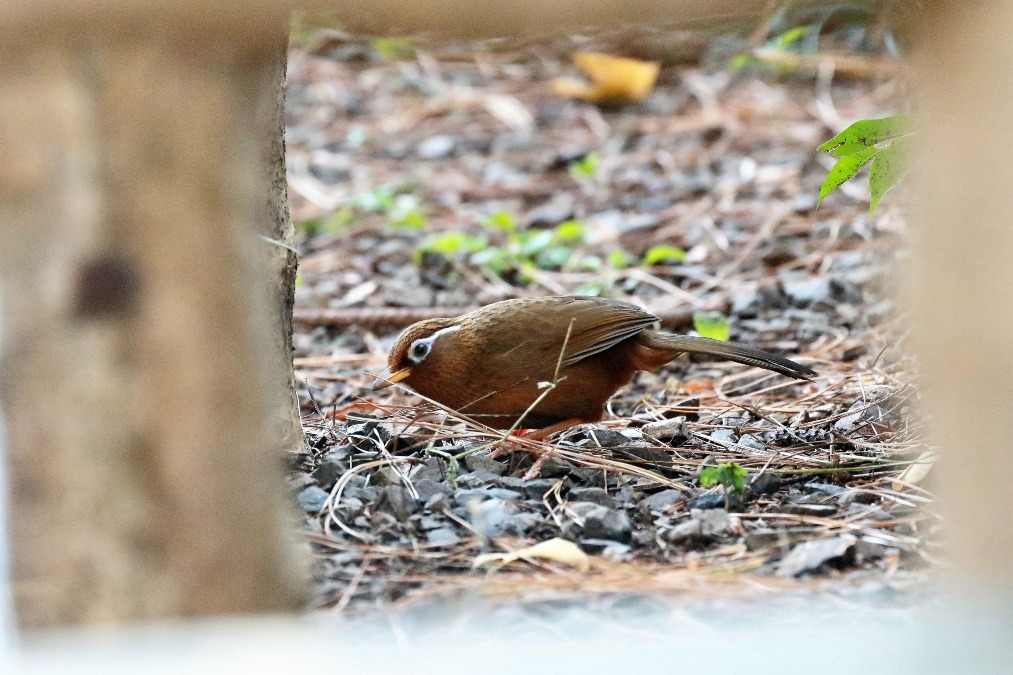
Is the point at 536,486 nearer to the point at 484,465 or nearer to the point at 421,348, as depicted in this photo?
the point at 484,465

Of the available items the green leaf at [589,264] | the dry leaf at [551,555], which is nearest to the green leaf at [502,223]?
the green leaf at [589,264]

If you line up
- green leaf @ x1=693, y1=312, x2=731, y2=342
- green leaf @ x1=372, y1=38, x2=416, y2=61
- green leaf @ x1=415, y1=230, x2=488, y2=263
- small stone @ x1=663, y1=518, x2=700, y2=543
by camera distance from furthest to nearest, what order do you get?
1. green leaf @ x1=372, y1=38, x2=416, y2=61
2. green leaf @ x1=415, y1=230, x2=488, y2=263
3. green leaf @ x1=693, y1=312, x2=731, y2=342
4. small stone @ x1=663, y1=518, x2=700, y2=543

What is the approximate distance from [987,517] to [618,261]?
16.1 ft

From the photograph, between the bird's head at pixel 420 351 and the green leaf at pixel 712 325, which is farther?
the green leaf at pixel 712 325

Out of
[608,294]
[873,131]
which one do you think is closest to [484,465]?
[873,131]

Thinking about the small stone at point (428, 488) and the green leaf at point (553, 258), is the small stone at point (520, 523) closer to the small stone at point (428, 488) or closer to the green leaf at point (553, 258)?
the small stone at point (428, 488)

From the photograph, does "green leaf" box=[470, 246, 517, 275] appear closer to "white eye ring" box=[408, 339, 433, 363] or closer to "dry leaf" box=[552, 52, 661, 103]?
"white eye ring" box=[408, 339, 433, 363]

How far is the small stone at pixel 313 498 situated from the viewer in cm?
362

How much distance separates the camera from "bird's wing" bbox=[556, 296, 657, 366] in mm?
4664

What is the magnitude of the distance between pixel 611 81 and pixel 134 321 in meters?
8.47

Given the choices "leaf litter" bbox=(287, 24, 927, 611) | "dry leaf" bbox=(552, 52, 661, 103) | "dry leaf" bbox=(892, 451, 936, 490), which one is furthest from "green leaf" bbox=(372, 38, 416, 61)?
"dry leaf" bbox=(892, 451, 936, 490)

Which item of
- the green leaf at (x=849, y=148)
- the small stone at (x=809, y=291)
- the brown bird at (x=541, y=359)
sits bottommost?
the brown bird at (x=541, y=359)

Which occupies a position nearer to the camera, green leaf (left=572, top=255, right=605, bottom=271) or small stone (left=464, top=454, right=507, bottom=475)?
small stone (left=464, top=454, right=507, bottom=475)

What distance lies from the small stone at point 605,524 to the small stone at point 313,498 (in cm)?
80
